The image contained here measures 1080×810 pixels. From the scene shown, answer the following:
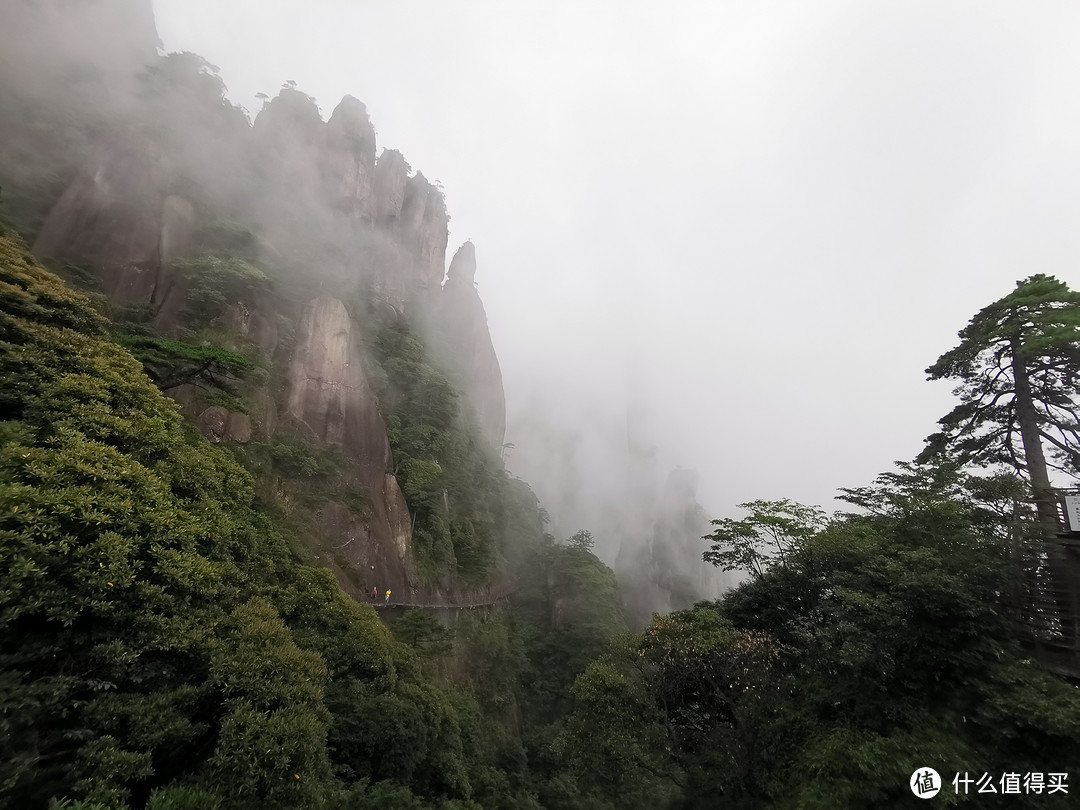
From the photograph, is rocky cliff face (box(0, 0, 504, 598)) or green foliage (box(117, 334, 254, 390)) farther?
rocky cliff face (box(0, 0, 504, 598))

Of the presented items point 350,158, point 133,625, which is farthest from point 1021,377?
point 350,158

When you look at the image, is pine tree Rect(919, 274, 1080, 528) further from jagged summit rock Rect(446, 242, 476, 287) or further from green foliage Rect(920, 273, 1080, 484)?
jagged summit rock Rect(446, 242, 476, 287)

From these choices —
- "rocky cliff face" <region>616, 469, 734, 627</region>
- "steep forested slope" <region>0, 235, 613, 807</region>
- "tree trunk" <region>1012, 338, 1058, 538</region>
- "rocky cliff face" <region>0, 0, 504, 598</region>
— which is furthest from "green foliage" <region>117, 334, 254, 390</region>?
"rocky cliff face" <region>616, 469, 734, 627</region>

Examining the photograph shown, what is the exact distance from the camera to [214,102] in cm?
2847

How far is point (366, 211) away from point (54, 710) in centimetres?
4103

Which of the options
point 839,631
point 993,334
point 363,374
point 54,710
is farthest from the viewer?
point 363,374

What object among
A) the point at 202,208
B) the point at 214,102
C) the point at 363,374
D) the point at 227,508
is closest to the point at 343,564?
the point at 227,508

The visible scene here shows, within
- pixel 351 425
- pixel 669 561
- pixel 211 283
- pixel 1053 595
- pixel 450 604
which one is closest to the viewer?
pixel 1053 595

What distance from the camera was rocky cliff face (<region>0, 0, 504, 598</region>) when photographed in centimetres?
1797

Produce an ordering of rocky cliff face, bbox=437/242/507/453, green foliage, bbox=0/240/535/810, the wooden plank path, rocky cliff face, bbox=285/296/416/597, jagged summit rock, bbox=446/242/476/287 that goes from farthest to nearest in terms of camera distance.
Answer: jagged summit rock, bbox=446/242/476/287 → rocky cliff face, bbox=437/242/507/453 → rocky cliff face, bbox=285/296/416/597 → the wooden plank path → green foliage, bbox=0/240/535/810

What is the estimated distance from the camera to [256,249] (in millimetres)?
23906

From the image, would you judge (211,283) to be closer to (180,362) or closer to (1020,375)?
(180,362)

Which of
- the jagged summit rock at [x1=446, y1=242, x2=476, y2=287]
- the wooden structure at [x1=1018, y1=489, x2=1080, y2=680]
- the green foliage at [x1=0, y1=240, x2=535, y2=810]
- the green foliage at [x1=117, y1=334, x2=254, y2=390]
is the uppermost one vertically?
the jagged summit rock at [x1=446, y1=242, x2=476, y2=287]

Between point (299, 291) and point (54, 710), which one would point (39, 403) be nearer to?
point (54, 710)
